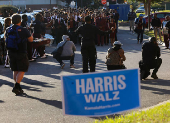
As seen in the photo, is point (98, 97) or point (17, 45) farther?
point (17, 45)

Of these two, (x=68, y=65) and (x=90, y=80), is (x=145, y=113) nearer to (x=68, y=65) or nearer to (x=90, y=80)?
(x=90, y=80)

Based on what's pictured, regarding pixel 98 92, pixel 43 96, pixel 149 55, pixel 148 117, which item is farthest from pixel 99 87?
pixel 149 55

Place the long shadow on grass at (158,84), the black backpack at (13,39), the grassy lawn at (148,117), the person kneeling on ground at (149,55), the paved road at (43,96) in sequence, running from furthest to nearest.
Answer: the person kneeling on ground at (149,55) → the long shadow on grass at (158,84) → the black backpack at (13,39) → the paved road at (43,96) → the grassy lawn at (148,117)

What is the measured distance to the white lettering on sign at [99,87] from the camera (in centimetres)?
517

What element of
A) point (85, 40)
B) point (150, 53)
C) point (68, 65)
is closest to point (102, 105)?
point (85, 40)

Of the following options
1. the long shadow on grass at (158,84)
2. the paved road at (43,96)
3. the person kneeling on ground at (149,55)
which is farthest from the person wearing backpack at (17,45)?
the person kneeling on ground at (149,55)

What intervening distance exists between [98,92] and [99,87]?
7 centimetres

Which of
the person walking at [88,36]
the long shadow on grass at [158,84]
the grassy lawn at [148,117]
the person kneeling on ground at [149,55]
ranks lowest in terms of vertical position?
the long shadow on grass at [158,84]

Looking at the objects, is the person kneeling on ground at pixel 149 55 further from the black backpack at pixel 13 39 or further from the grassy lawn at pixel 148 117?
the grassy lawn at pixel 148 117

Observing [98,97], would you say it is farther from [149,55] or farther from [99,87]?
[149,55]

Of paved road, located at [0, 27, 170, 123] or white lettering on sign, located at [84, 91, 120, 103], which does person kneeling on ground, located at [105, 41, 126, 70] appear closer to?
paved road, located at [0, 27, 170, 123]

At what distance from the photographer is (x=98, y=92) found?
17.1ft

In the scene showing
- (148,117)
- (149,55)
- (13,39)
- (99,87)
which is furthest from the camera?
(149,55)

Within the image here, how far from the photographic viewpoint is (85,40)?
10.7 metres
